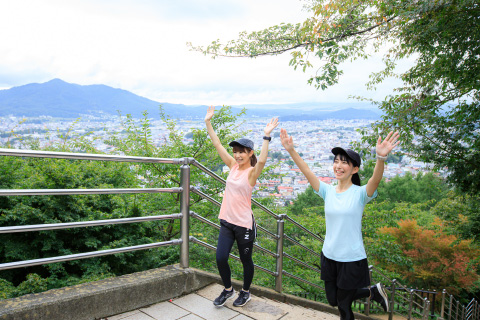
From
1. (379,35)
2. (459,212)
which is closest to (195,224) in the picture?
(379,35)

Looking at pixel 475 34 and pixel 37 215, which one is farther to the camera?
pixel 475 34

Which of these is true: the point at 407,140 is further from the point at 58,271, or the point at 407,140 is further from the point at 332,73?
the point at 58,271

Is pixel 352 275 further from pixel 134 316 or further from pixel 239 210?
pixel 134 316

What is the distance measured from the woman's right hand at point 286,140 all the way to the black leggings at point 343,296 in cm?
113

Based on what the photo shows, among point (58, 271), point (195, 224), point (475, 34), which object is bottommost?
point (195, 224)

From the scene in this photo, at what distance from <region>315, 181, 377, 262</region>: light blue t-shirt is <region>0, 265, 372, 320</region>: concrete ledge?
142cm

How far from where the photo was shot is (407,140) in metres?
5.78

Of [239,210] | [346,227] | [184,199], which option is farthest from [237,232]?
[346,227]

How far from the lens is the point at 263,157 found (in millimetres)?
2943

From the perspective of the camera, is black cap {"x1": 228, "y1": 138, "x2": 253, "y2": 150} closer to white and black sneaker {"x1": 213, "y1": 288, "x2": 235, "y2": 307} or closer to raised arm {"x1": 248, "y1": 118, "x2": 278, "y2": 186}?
raised arm {"x1": 248, "y1": 118, "x2": 278, "y2": 186}

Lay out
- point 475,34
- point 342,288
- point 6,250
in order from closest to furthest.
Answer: point 342,288
point 6,250
point 475,34

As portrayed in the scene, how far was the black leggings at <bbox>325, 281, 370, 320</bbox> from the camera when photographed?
270 centimetres

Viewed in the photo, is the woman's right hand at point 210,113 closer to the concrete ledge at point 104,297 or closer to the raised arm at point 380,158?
the concrete ledge at point 104,297

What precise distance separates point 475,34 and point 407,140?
70.2 inches
